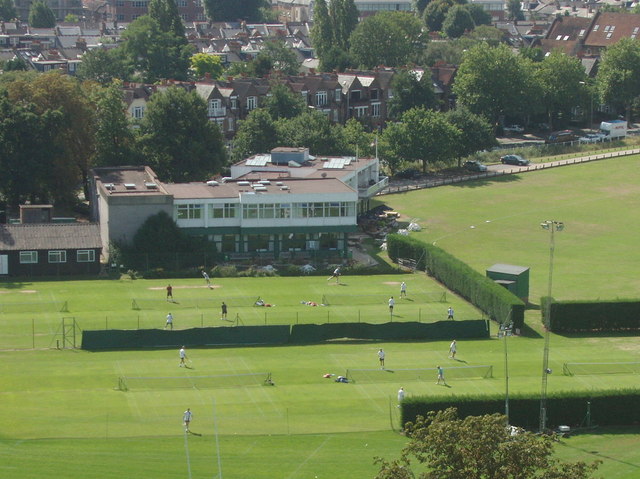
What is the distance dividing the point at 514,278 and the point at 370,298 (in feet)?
29.6

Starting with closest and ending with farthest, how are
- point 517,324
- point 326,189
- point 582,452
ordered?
point 582,452 → point 517,324 → point 326,189

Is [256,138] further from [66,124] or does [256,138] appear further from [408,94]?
[408,94]

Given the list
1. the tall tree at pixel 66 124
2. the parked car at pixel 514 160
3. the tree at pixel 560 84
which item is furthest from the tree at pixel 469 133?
the tall tree at pixel 66 124

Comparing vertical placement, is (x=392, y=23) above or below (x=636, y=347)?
above

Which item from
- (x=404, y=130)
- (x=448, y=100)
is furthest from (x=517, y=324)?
(x=448, y=100)

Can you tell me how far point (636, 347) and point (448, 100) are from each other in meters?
93.4

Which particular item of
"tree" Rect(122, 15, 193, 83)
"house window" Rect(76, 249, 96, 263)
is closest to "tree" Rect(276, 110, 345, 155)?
"house window" Rect(76, 249, 96, 263)

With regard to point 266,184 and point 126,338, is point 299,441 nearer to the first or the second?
point 126,338

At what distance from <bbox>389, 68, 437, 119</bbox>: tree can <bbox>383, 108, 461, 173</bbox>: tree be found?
23.9 meters

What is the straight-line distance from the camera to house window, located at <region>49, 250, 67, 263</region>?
3386 inches

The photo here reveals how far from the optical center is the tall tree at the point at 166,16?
170m

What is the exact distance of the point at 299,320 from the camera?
2987 inches

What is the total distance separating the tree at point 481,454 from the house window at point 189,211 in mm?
52820

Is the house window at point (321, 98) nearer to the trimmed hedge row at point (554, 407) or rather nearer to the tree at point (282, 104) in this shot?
the tree at point (282, 104)
